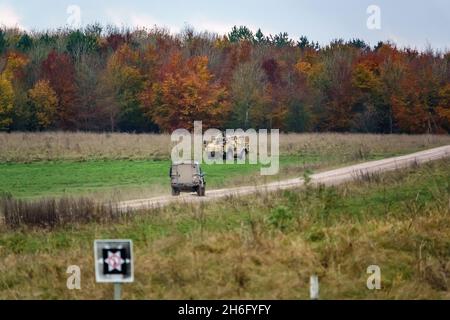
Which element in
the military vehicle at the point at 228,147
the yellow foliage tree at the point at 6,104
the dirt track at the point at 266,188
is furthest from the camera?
the yellow foliage tree at the point at 6,104

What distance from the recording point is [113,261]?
32.3 feet

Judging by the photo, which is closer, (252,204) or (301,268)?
(301,268)

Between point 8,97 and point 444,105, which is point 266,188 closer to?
point 8,97

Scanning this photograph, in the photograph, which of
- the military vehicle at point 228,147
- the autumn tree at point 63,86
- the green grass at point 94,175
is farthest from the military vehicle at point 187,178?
the autumn tree at point 63,86

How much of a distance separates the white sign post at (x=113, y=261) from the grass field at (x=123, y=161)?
1719cm

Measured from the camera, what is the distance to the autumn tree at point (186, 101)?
237 ft

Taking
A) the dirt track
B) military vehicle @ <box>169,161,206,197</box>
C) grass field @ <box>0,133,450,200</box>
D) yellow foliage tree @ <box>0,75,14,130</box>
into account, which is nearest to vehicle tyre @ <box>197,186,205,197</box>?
military vehicle @ <box>169,161,206,197</box>

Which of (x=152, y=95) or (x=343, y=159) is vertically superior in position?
(x=152, y=95)

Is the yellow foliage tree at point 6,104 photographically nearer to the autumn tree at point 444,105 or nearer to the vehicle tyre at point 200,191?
the autumn tree at point 444,105

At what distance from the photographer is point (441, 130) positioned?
243 ft

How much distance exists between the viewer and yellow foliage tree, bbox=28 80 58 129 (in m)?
73.3

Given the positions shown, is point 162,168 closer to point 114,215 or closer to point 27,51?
point 114,215
